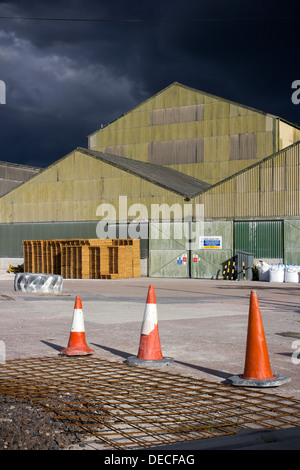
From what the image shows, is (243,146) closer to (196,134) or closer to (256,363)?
(196,134)

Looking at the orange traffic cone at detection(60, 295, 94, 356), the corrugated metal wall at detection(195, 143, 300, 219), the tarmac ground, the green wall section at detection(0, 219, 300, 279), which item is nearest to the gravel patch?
the tarmac ground

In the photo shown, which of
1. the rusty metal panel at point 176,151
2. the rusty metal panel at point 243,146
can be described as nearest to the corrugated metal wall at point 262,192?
the rusty metal panel at point 243,146

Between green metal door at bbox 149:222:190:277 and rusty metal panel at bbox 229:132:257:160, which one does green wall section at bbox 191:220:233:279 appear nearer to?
green metal door at bbox 149:222:190:277

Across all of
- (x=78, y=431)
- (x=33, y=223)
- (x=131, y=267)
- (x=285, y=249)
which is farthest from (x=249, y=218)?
(x=78, y=431)

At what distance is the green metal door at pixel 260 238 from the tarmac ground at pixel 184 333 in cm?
1532

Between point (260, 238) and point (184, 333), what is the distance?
23621 millimetres

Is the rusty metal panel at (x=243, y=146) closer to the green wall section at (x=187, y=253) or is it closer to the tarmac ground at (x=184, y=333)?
the green wall section at (x=187, y=253)

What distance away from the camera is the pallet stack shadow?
33.8 meters

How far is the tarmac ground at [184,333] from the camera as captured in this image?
6.81 meters

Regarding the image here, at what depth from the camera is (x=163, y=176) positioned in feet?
136

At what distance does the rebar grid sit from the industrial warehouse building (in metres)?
26.8

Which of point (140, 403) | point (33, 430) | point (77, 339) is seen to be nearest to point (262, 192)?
point (77, 339)

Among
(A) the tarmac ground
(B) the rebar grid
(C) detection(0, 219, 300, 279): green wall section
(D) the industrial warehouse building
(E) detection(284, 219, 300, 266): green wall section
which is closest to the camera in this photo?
(B) the rebar grid
